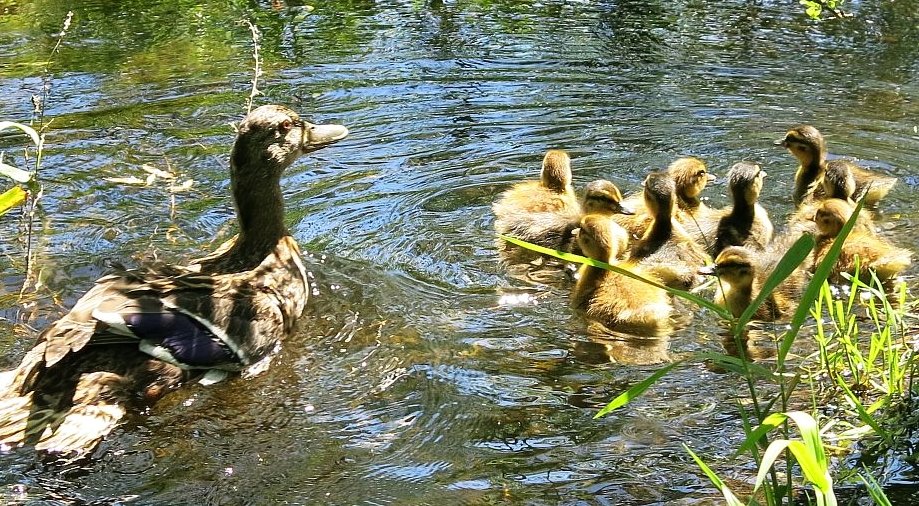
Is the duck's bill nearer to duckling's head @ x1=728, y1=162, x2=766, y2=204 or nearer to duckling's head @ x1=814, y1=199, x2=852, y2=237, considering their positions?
duckling's head @ x1=728, y1=162, x2=766, y2=204

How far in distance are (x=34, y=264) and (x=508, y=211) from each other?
93.6 inches

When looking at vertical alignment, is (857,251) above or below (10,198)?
below

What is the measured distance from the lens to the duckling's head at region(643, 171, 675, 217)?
5066mm

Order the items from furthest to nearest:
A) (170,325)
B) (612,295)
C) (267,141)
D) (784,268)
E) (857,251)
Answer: (267,141)
(857,251)
(612,295)
(170,325)
(784,268)

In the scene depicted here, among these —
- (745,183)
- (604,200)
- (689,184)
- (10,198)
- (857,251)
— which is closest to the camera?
(10,198)

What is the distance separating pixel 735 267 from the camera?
4.63 meters

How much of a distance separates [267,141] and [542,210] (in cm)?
156

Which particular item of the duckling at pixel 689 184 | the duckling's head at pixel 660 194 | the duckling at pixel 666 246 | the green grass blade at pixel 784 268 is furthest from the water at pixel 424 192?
the green grass blade at pixel 784 268

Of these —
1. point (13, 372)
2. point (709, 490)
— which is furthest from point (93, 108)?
point (709, 490)

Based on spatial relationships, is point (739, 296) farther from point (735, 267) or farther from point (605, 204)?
point (605, 204)

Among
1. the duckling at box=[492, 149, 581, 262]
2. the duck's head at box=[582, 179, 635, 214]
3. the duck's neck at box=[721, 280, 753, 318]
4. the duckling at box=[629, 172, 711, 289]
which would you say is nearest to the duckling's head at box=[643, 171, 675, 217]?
the duckling at box=[629, 172, 711, 289]

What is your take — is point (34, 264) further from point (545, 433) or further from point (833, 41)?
point (833, 41)

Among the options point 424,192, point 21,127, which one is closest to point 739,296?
point 424,192

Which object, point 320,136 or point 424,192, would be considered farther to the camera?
point 424,192
